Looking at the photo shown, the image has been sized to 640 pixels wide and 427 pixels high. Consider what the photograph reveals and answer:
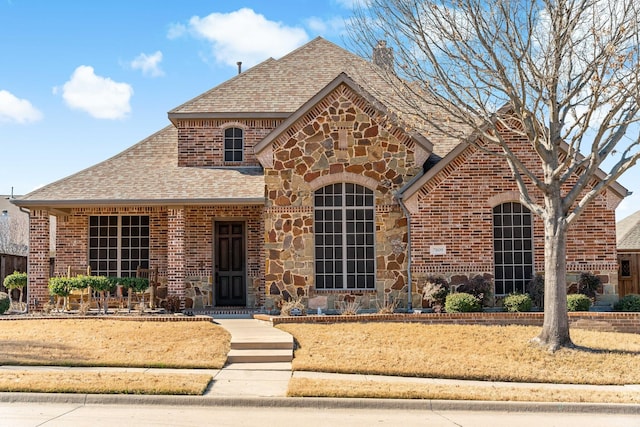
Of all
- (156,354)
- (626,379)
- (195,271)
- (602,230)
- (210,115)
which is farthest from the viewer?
(210,115)

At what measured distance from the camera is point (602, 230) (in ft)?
59.5

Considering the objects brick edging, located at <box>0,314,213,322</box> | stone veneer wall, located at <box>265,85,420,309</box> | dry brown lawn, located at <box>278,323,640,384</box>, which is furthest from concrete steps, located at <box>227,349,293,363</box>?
stone veneer wall, located at <box>265,85,420,309</box>

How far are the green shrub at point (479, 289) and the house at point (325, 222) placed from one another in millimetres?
468

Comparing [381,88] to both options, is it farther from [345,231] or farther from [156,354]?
[156,354]

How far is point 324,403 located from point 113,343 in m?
5.66

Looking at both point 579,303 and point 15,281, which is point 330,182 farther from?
point 15,281

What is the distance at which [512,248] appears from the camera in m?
18.3

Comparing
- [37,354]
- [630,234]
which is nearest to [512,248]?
[37,354]

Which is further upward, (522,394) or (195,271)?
(195,271)

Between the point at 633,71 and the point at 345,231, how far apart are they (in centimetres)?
817

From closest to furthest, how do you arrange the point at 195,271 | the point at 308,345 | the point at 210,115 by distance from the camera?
1. the point at 308,345
2. the point at 195,271
3. the point at 210,115

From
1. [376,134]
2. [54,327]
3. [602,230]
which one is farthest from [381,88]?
[54,327]

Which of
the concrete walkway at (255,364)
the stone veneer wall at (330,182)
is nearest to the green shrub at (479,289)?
the stone veneer wall at (330,182)

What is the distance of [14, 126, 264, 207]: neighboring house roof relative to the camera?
61.6ft
